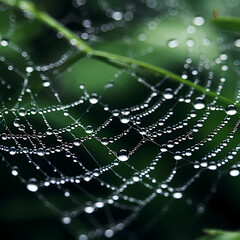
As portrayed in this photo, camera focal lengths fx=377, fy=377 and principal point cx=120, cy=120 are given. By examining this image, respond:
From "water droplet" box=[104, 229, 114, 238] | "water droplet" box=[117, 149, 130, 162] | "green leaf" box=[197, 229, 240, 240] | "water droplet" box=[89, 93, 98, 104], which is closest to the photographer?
"green leaf" box=[197, 229, 240, 240]

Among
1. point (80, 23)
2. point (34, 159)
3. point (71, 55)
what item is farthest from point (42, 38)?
point (34, 159)

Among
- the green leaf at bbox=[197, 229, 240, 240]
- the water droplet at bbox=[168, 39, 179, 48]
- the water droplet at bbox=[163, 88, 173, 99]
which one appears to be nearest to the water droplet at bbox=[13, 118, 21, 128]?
the water droplet at bbox=[163, 88, 173, 99]

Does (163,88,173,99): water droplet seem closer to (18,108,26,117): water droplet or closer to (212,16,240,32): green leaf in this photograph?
(212,16,240,32): green leaf

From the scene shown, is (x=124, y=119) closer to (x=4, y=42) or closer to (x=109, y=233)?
(x=109, y=233)

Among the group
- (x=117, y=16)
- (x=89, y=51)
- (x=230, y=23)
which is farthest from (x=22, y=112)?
(x=117, y=16)

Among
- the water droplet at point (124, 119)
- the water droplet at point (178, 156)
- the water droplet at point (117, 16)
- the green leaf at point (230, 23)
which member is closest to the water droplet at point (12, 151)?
the water droplet at point (124, 119)

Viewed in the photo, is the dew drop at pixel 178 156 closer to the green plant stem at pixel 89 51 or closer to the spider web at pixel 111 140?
the spider web at pixel 111 140
